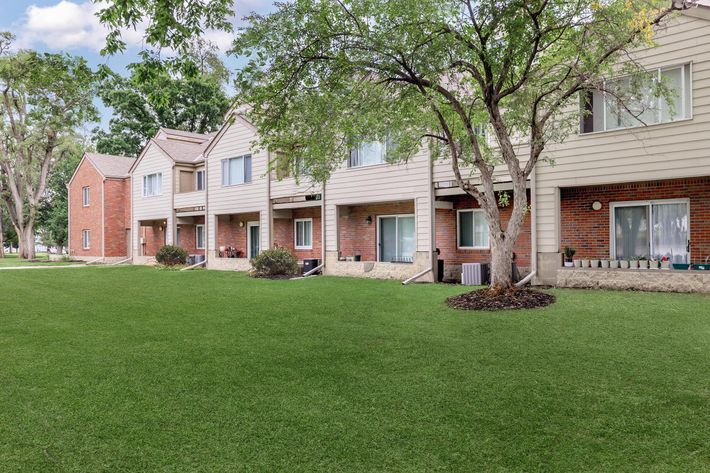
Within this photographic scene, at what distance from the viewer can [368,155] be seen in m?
18.5

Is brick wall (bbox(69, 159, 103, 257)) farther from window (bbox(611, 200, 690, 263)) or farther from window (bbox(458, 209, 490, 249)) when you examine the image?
window (bbox(611, 200, 690, 263))

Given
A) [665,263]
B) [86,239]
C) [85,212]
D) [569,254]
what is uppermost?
[85,212]

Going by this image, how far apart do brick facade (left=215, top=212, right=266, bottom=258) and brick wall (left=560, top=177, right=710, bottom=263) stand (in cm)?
1545

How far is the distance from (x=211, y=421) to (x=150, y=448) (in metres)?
0.62

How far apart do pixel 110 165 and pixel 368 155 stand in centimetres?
2337

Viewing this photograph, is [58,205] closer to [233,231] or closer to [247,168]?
[233,231]

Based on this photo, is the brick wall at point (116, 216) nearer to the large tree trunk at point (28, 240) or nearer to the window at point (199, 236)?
the window at point (199, 236)

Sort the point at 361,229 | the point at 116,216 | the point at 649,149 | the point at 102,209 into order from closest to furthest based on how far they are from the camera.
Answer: the point at 649,149
the point at 361,229
the point at 102,209
the point at 116,216

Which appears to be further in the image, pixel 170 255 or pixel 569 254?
pixel 170 255

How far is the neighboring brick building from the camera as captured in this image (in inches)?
1284

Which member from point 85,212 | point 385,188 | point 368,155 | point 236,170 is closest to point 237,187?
point 236,170

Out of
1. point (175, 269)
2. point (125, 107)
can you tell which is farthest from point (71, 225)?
point (175, 269)

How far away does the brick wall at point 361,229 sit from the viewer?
1952 cm

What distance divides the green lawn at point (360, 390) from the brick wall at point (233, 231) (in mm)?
15758
